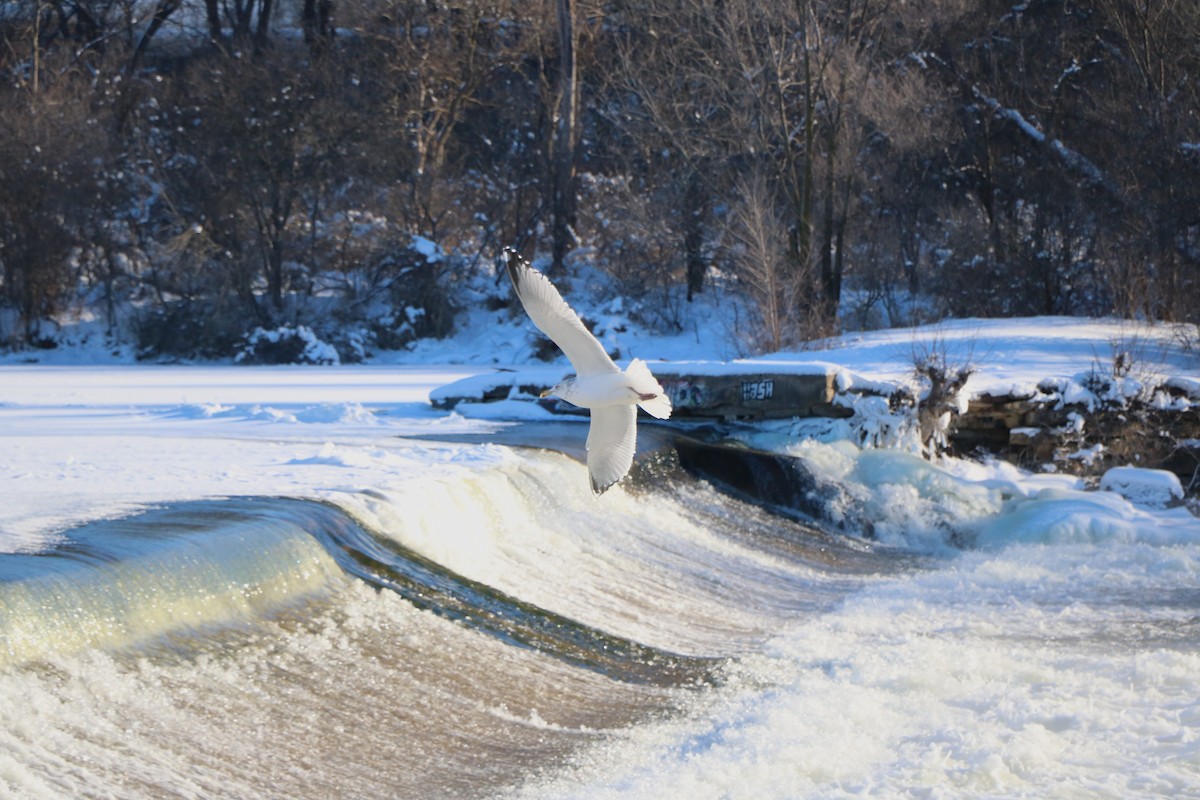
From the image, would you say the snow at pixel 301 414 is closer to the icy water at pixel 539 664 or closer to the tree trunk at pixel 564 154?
the icy water at pixel 539 664

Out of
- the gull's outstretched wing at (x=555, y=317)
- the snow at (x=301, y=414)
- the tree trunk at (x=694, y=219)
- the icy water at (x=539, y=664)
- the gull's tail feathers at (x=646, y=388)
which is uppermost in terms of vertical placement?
the tree trunk at (x=694, y=219)

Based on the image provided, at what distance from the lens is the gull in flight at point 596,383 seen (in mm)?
6688

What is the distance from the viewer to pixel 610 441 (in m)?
7.57

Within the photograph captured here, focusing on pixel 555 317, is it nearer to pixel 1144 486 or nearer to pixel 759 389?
pixel 759 389

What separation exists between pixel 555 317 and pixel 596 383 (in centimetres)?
39

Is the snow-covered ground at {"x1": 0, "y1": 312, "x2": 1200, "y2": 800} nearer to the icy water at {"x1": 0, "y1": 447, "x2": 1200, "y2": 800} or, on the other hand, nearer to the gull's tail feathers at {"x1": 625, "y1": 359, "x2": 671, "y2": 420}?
the icy water at {"x1": 0, "y1": 447, "x2": 1200, "y2": 800}

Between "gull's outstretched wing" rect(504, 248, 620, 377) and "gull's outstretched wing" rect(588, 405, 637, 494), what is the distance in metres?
0.50

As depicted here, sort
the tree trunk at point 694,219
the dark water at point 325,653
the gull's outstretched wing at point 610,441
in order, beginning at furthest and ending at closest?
the tree trunk at point 694,219 → the gull's outstretched wing at point 610,441 → the dark water at point 325,653

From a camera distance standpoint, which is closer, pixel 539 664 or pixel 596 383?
pixel 596 383

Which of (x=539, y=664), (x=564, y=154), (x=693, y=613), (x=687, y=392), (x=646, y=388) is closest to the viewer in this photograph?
(x=646, y=388)

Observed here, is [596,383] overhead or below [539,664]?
overhead

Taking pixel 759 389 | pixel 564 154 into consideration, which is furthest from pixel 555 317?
pixel 564 154

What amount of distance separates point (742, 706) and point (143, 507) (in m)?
3.38

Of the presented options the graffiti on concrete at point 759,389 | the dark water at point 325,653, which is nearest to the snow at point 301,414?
the graffiti on concrete at point 759,389
